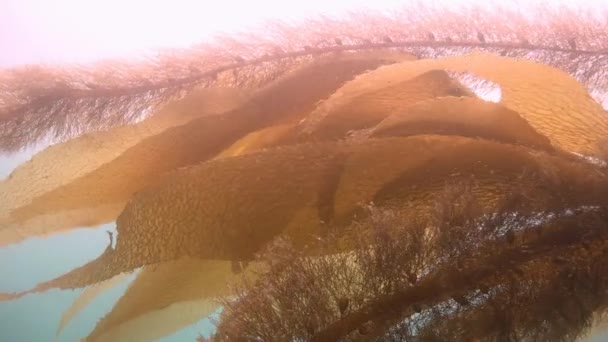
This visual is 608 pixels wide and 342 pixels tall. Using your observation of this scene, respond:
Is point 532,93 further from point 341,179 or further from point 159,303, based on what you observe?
point 159,303

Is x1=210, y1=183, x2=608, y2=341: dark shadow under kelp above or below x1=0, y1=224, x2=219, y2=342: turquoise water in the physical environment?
above

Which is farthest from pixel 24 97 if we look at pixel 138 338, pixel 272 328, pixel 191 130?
pixel 272 328

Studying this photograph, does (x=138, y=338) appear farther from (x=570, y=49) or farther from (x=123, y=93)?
(x=570, y=49)

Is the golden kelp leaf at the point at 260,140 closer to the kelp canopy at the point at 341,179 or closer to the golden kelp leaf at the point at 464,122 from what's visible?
the kelp canopy at the point at 341,179

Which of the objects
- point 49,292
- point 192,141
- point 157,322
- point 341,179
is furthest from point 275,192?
point 49,292

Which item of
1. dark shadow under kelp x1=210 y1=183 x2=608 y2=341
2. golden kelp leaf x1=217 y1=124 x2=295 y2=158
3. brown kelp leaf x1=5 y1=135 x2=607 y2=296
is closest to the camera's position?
dark shadow under kelp x1=210 y1=183 x2=608 y2=341

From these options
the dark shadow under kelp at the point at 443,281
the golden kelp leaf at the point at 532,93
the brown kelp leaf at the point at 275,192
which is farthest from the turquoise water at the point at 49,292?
the golden kelp leaf at the point at 532,93

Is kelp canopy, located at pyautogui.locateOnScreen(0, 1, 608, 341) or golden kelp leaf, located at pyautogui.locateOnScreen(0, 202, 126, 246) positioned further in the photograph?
golden kelp leaf, located at pyautogui.locateOnScreen(0, 202, 126, 246)

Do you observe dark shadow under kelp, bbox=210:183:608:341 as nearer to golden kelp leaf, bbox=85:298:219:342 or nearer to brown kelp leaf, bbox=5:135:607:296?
brown kelp leaf, bbox=5:135:607:296

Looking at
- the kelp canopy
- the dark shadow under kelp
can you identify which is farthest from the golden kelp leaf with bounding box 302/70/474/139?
the dark shadow under kelp
